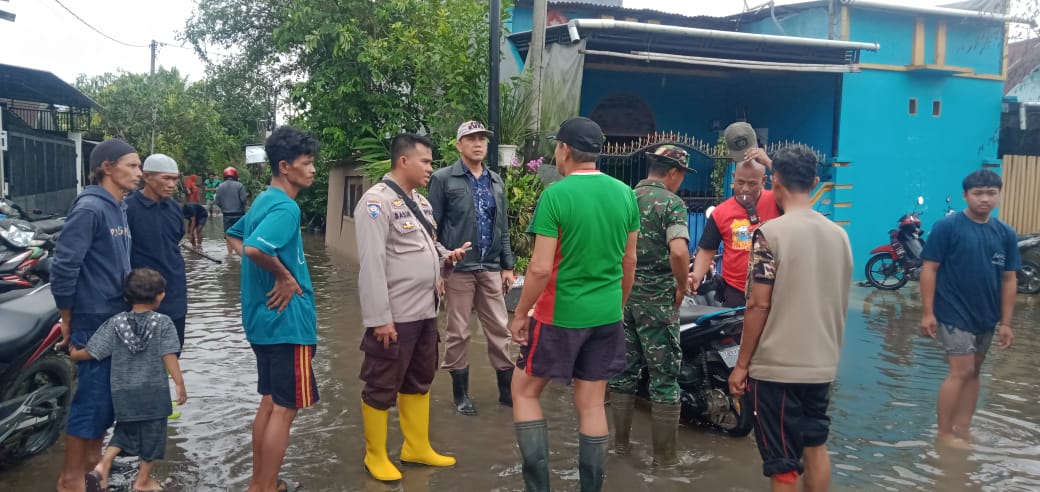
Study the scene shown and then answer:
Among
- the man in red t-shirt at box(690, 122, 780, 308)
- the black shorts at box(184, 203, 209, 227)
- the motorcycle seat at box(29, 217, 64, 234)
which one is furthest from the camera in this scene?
the black shorts at box(184, 203, 209, 227)

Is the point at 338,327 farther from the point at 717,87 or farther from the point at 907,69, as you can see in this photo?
the point at 907,69

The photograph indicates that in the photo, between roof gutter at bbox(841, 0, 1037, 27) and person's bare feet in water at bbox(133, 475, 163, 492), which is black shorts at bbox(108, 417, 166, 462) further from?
roof gutter at bbox(841, 0, 1037, 27)

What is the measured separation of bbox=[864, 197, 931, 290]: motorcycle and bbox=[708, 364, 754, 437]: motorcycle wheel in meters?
8.02

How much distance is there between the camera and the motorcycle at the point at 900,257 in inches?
459

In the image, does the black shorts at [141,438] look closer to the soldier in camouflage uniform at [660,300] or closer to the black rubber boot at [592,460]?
the black rubber boot at [592,460]

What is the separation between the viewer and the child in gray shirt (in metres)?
3.64

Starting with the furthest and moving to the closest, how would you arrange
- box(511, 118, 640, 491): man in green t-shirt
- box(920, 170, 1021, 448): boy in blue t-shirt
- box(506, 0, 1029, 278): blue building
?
1. box(506, 0, 1029, 278): blue building
2. box(920, 170, 1021, 448): boy in blue t-shirt
3. box(511, 118, 640, 491): man in green t-shirt

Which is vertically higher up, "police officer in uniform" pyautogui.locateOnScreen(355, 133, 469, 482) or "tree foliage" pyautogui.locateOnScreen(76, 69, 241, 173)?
"tree foliage" pyautogui.locateOnScreen(76, 69, 241, 173)

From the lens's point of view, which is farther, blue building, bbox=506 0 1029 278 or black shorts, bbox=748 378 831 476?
blue building, bbox=506 0 1029 278

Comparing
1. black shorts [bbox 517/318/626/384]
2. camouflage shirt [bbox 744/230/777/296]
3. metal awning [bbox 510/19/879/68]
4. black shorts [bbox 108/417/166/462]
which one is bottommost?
black shorts [bbox 108/417/166/462]

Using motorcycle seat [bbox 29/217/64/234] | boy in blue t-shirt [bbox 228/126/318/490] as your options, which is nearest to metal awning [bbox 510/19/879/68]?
motorcycle seat [bbox 29/217/64/234]

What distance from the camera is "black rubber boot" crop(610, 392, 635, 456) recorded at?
14.8 ft

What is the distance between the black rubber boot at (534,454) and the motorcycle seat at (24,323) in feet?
8.36

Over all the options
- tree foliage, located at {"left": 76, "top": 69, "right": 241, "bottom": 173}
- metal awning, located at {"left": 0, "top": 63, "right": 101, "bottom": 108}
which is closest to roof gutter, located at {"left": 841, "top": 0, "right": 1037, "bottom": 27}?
metal awning, located at {"left": 0, "top": 63, "right": 101, "bottom": 108}
